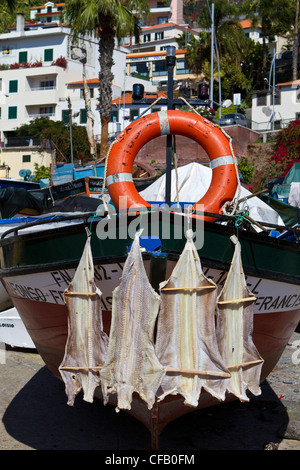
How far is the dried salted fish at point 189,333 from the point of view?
15.4ft

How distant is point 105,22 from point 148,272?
18.3m

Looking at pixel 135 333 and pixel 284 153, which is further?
pixel 284 153

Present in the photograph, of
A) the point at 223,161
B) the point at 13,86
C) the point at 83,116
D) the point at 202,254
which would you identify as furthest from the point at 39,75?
the point at 202,254

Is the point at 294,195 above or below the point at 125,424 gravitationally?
above

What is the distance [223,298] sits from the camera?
485cm

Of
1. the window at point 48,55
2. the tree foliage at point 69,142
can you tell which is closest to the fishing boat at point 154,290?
the tree foliage at point 69,142

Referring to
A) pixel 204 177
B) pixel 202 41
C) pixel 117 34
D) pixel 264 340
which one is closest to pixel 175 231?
pixel 264 340

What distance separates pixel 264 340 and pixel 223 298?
3.51 feet

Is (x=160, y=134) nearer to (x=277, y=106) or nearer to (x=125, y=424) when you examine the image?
(x=125, y=424)

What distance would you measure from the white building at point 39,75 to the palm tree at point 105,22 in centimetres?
2149

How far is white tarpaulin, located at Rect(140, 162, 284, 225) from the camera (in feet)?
38.5

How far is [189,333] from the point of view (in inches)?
186

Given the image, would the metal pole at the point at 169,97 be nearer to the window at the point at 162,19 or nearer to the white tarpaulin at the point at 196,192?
the white tarpaulin at the point at 196,192

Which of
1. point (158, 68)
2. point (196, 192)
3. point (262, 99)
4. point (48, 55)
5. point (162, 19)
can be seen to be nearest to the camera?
point (196, 192)
